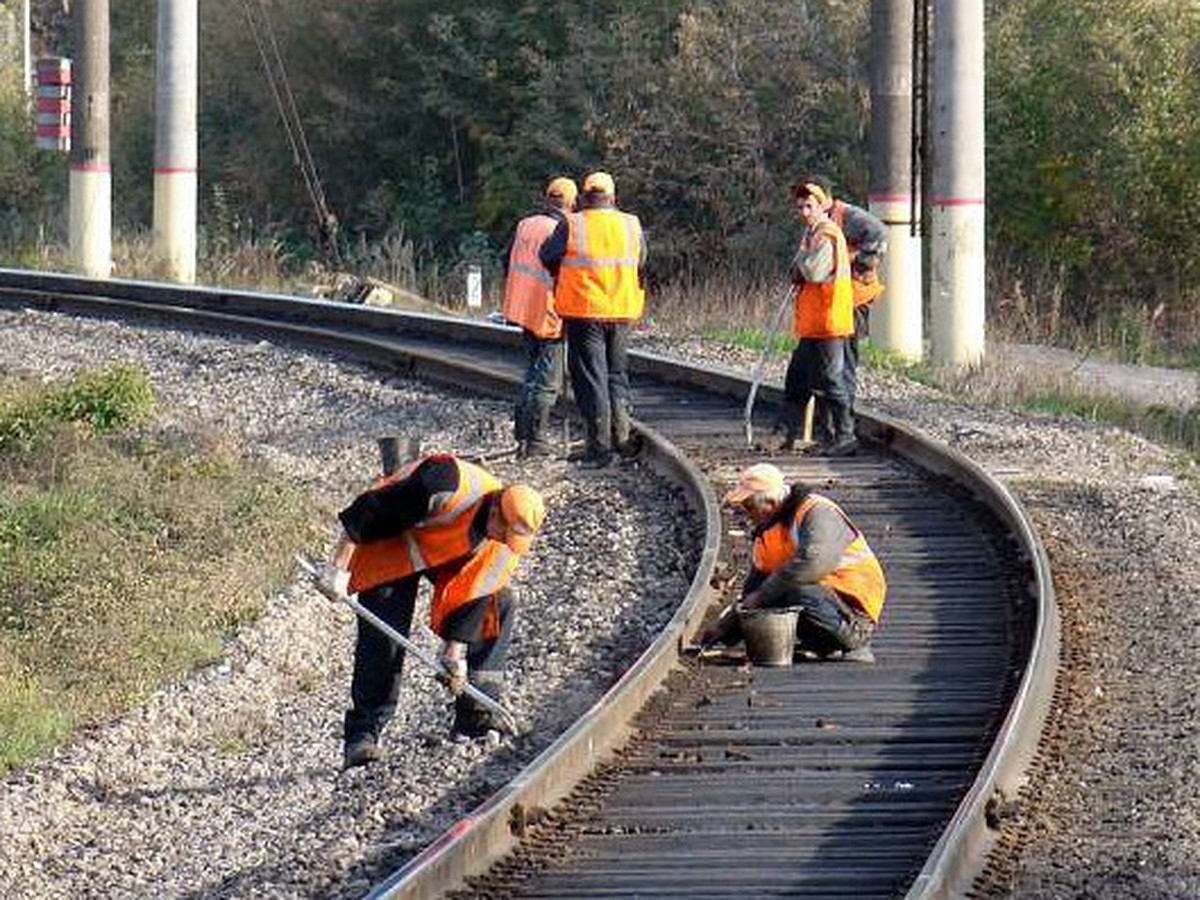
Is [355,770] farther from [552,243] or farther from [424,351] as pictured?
[424,351]

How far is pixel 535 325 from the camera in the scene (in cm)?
1689

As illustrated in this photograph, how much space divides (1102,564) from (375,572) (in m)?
4.58

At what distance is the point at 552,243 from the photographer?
16.2 m

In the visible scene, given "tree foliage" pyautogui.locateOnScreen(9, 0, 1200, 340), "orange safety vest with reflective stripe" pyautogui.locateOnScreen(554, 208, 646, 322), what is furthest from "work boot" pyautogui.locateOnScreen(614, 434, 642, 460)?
"tree foliage" pyautogui.locateOnScreen(9, 0, 1200, 340)

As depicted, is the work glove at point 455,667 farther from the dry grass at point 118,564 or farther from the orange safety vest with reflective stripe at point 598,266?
the orange safety vest with reflective stripe at point 598,266

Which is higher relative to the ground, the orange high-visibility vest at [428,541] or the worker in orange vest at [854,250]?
the worker in orange vest at [854,250]

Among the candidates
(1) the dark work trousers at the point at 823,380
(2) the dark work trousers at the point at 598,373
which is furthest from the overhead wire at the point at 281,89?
(1) the dark work trousers at the point at 823,380

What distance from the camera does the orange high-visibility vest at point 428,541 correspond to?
10102mm

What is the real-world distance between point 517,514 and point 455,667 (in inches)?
30.2

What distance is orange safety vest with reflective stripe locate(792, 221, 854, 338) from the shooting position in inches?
643

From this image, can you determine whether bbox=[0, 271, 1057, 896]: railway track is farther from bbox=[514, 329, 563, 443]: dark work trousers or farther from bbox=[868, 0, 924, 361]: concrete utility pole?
bbox=[868, 0, 924, 361]: concrete utility pole

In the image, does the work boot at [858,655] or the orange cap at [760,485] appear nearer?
the work boot at [858,655]

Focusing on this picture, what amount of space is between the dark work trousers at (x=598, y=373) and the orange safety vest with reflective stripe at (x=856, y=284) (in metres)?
1.48

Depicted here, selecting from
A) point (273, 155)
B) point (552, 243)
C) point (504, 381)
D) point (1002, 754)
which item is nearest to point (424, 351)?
point (504, 381)
